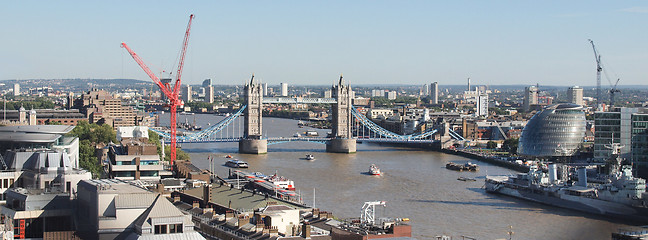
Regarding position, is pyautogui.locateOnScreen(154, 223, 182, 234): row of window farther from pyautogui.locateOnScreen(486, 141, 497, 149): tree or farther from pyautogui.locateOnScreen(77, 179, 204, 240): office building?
pyautogui.locateOnScreen(486, 141, 497, 149): tree

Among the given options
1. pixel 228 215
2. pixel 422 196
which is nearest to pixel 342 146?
pixel 422 196

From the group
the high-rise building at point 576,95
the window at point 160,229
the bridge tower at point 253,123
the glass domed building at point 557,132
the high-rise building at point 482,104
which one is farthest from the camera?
the high-rise building at point 576,95

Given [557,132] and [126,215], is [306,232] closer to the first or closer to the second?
[126,215]

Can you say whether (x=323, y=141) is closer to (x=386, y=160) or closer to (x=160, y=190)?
(x=386, y=160)

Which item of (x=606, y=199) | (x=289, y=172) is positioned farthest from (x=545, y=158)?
(x=606, y=199)

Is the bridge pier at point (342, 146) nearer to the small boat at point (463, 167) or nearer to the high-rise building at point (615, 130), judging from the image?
the small boat at point (463, 167)

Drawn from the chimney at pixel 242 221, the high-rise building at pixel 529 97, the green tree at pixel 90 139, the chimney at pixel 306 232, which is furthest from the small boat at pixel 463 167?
the high-rise building at pixel 529 97
